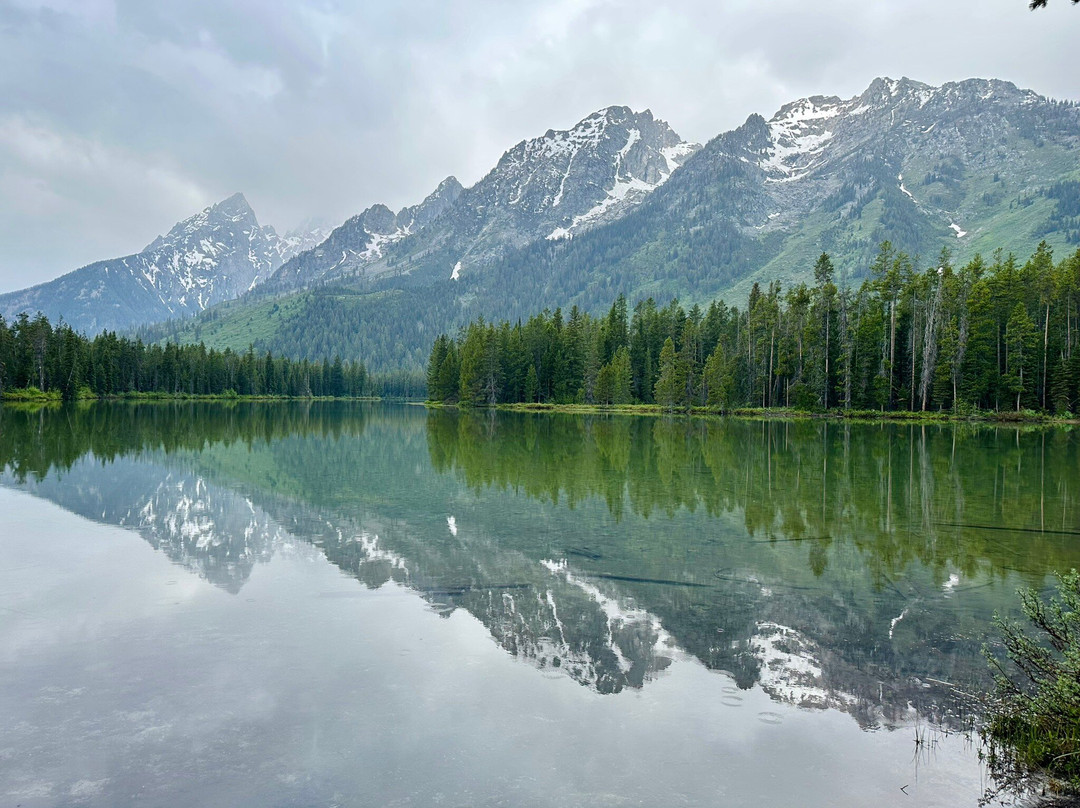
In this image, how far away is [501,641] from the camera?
10297 millimetres

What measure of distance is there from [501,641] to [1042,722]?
673 centimetres

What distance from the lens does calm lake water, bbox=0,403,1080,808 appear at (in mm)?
6660

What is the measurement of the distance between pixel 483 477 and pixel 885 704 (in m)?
20.8

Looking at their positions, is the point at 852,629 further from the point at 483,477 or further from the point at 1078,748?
the point at 483,477

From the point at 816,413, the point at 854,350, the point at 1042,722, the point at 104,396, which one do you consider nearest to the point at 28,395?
the point at 104,396

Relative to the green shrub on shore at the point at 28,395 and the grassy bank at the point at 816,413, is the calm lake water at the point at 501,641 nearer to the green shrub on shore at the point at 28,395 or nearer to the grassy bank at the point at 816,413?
the grassy bank at the point at 816,413

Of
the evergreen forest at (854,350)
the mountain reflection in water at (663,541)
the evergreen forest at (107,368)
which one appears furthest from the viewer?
the evergreen forest at (107,368)

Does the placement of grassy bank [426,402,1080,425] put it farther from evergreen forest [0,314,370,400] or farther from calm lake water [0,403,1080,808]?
evergreen forest [0,314,370,400]

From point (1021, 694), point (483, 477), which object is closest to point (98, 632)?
point (1021, 694)

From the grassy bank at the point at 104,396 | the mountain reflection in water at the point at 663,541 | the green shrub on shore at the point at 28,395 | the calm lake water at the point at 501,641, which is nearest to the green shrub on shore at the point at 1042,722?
the calm lake water at the point at 501,641

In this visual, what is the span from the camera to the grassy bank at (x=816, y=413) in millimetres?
74438

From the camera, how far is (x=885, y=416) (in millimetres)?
83000

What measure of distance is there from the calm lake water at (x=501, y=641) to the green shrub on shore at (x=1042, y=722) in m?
0.38

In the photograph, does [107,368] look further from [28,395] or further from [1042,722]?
[1042,722]
